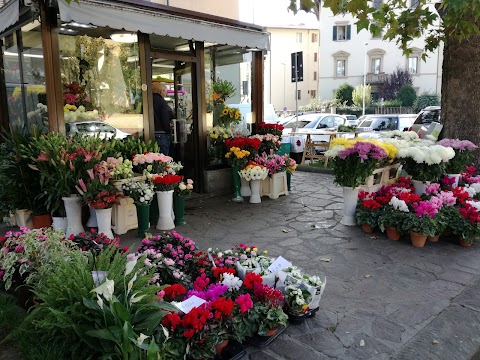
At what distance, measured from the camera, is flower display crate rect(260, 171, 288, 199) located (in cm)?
762

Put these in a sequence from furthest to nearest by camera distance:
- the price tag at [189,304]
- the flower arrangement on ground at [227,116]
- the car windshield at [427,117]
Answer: the car windshield at [427,117] < the flower arrangement on ground at [227,116] < the price tag at [189,304]

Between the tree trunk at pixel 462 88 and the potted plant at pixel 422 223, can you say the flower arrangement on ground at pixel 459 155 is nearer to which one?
the tree trunk at pixel 462 88

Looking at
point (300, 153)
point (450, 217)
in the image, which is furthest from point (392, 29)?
point (300, 153)

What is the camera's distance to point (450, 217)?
4961mm

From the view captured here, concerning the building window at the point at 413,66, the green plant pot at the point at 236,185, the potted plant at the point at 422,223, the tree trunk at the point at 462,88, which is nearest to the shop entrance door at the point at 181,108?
the green plant pot at the point at 236,185

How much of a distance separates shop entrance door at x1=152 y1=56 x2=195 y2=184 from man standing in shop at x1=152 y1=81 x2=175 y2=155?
310 mm

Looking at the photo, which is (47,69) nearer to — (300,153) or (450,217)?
(450,217)

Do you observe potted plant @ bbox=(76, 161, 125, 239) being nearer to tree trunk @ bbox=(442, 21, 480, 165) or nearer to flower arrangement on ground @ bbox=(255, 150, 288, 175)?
flower arrangement on ground @ bbox=(255, 150, 288, 175)

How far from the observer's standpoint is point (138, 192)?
530 centimetres

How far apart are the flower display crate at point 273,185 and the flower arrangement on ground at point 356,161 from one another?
2.04 meters

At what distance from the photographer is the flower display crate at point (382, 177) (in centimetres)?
587

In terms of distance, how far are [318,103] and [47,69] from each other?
40.9 metres

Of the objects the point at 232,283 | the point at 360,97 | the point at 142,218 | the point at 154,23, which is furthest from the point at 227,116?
the point at 360,97

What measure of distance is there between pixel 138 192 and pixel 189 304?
9.45ft
